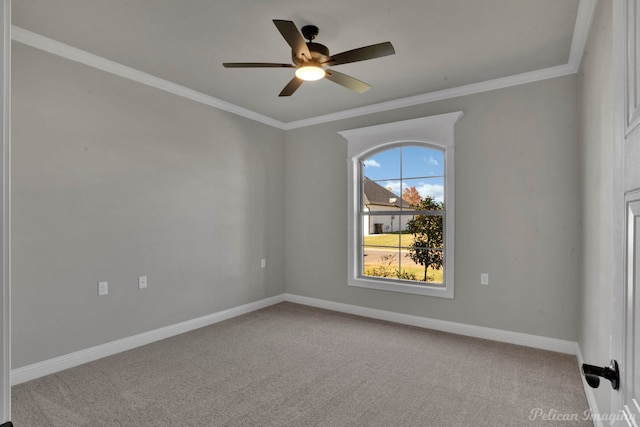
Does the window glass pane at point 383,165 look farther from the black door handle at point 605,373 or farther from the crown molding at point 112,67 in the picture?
the black door handle at point 605,373

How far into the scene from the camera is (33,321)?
2711 mm

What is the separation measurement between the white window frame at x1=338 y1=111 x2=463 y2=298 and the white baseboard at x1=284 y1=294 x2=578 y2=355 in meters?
0.30

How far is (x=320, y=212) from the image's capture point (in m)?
4.83

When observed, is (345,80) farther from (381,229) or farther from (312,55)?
(381,229)

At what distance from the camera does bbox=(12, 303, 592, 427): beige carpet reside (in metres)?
2.22

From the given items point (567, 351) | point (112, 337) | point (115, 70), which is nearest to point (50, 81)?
point (115, 70)

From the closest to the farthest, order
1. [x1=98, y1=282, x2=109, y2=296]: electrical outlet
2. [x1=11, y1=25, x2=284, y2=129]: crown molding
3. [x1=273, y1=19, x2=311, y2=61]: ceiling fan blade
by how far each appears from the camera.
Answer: [x1=273, y1=19, x2=311, y2=61]: ceiling fan blade, [x1=11, y1=25, x2=284, y2=129]: crown molding, [x1=98, y1=282, x2=109, y2=296]: electrical outlet

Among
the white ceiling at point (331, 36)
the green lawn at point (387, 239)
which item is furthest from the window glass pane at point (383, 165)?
the white ceiling at point (331, 36)

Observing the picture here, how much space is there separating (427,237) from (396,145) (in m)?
1.19

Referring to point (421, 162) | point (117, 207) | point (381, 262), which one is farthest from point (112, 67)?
point (381, 262)

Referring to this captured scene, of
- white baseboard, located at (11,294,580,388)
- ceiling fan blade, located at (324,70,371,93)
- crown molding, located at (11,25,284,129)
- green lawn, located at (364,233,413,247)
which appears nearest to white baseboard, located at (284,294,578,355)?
white baseboard, located at (11,294,580,388)

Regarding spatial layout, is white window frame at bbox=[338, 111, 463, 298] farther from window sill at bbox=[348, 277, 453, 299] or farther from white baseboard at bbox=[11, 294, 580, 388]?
white baseboard at bbox=[11, 294, 580, 388]

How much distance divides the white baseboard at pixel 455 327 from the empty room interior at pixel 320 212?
0.02 metres

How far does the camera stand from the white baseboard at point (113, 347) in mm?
2686
